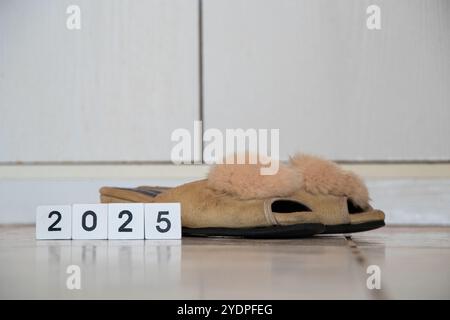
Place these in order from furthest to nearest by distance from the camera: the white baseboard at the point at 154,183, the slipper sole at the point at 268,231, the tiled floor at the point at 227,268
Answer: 1. the white baseboard at the point at 154,183
2. the slipper sole at the point at 268,231
3. the tiled floor at the point at 227,268

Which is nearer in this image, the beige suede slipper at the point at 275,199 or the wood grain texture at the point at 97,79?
the beige suede slipper at the point at 275,199

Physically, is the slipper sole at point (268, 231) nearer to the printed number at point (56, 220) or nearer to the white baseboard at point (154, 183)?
the printed number at point (56, 220)

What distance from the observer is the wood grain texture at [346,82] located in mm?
2125

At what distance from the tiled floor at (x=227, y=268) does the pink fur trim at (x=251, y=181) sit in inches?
3.8

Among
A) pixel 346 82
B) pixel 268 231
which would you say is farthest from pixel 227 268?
pixel 346 82

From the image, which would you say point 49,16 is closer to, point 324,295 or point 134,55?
point 134,55

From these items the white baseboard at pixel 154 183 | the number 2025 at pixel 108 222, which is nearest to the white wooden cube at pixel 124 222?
the number 2025 at pixel 108 222

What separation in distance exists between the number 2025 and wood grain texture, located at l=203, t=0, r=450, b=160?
2.32 feet

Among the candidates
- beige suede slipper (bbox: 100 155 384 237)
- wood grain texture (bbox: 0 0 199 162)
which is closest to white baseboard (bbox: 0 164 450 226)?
wood grain texture (bbox: 0 0 199 162)

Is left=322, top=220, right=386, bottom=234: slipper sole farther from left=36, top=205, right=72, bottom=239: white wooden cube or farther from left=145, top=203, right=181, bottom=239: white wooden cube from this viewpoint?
left=36, top=205, right=72, bottom=239: white wooden cube

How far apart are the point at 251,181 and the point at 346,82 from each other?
83cm

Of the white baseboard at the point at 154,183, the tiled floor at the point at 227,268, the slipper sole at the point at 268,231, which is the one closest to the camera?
the tiled floor at the point at 227,268
